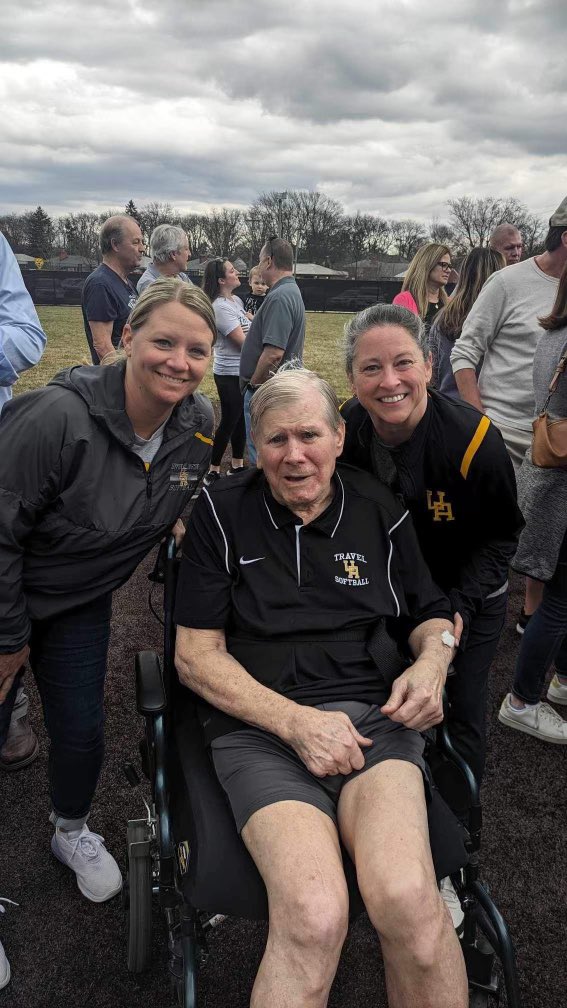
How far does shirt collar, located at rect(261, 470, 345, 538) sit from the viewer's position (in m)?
1.94

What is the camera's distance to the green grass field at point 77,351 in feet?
34.8

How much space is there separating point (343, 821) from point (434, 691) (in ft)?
1.33

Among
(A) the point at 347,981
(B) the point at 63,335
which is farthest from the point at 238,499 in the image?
(B) the point at 63,335

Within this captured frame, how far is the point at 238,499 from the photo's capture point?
1994 millimetres

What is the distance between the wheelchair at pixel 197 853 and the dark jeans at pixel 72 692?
18 centimetres

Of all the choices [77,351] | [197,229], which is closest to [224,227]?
[197,229]

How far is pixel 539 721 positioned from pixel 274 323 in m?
2.99

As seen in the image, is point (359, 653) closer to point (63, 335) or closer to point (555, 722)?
point (555, 722)

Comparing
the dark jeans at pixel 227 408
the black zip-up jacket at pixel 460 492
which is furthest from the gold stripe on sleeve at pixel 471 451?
the dark jeans at pixel 227 408

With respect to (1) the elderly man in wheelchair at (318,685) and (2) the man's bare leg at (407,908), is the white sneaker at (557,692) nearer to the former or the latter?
(1) the elderly man in wheelchair at (318,685)

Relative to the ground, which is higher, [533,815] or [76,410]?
[76,410]

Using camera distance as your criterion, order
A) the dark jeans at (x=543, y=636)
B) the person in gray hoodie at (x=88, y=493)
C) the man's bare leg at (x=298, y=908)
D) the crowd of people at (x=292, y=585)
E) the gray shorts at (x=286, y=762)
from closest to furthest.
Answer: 1. the man's bare leg at (x=298, y=908)
2. the crowd of people at (x=292, y=585)
3. the gray shorts at (x=286, y=762)
4. the person in gray hoodie at (x=88, y=493)
5. the dark jeans at (x=543, y=636)

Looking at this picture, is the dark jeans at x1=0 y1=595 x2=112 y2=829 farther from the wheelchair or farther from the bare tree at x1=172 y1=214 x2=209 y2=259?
the bare tree at x1=172 y1=214 x2=209 y2=259

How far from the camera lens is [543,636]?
2764 millimetres
